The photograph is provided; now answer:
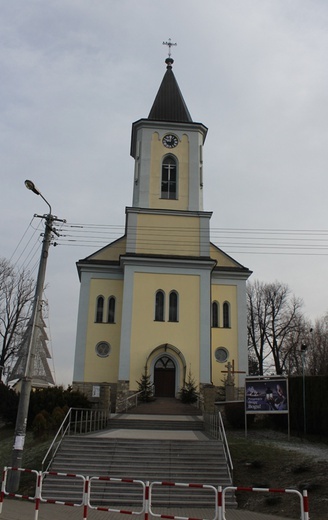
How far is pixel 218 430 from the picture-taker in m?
17.6

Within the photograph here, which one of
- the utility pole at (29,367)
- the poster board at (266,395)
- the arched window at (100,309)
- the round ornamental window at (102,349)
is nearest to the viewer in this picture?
the utility pole at (29,367)

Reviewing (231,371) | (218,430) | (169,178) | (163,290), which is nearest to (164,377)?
(231,371)

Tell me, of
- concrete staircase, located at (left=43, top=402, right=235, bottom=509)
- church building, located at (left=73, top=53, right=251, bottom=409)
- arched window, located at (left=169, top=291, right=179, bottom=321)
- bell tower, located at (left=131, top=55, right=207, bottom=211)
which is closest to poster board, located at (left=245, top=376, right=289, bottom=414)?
concrete staircase, located at (left=43, top=402, right=235, bottom=509)

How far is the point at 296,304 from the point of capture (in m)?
53.6

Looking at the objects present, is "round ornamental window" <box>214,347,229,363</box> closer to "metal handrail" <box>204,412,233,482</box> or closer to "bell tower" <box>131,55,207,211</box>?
"bell tower" <box>131,55,207,211</box>

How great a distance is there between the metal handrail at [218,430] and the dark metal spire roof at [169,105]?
2211 cm

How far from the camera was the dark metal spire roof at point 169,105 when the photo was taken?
36531 millimetres

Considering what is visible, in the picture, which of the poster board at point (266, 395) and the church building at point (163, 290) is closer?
Result: the poster board at point (266, 395)

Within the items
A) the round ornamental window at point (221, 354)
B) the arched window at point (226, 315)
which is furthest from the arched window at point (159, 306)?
the arched window at point (226, 315)

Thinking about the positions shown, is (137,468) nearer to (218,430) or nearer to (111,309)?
(218,430)

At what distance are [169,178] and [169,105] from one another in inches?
249

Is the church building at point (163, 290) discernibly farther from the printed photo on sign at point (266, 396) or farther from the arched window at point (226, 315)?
the printed photo on sign at point (266, 396)

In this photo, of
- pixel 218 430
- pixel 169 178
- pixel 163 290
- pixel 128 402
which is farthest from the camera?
pixel 169 178

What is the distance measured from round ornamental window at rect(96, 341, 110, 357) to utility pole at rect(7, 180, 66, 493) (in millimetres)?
16140
